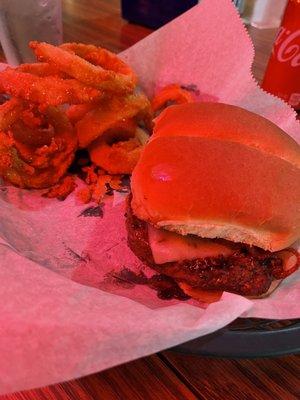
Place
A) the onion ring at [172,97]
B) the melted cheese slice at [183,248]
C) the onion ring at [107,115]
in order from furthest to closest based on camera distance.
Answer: the onion ring at [172,97], the onion ring at [107,115], the melted cheese slice at [183,248]

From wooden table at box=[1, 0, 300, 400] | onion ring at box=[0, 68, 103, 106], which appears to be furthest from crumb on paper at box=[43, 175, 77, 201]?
wooden table at box=[1, 0, 300, 400]

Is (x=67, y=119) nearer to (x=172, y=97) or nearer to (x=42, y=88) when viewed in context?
(x=42, y=88)

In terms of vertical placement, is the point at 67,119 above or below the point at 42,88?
below

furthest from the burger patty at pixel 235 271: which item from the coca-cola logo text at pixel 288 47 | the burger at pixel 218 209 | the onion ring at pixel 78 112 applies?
the coca-cola logo text at pixel 288 47

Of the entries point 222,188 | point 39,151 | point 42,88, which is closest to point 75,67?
point 42,88

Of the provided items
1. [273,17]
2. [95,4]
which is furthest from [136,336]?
[95,4]

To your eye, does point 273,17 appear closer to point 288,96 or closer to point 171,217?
point 288,96

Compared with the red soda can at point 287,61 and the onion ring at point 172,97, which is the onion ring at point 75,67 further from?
the red soda can at point 287,61

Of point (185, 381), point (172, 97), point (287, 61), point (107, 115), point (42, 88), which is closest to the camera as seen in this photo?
point (185, 381)
